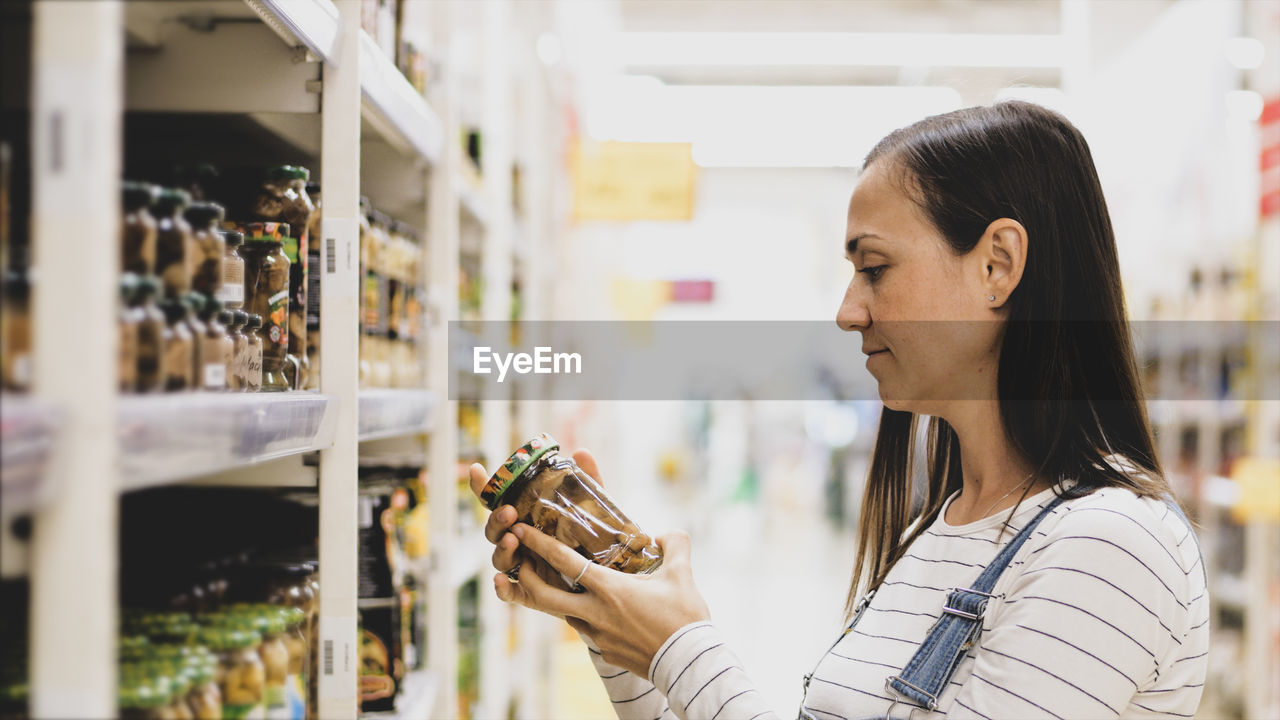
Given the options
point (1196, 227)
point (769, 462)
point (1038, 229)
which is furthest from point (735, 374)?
point (1038, 229)

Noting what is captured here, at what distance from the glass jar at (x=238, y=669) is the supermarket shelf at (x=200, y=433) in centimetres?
18

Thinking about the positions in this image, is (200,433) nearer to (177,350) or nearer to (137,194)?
(177,350)

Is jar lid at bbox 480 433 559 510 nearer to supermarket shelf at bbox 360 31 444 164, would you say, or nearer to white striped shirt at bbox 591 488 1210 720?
white striped shirt at bbox 591 488 1210 720

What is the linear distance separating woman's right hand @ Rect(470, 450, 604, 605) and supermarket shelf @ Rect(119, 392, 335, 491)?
22 cm

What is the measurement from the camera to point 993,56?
5.91m

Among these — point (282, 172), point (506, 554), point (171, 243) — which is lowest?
point (506, 554)

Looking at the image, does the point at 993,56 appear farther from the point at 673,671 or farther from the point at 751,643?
the point at 673,671

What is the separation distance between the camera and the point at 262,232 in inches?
46.8

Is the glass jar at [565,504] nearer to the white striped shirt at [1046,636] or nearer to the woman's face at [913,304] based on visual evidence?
the white striped shirt at [1046,636]

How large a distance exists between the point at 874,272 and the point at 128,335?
0.85 meters

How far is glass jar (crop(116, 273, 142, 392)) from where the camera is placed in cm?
69

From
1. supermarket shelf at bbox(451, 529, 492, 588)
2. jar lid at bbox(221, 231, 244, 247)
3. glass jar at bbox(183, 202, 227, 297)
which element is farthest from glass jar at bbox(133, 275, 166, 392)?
supermarket shelf at bbox(451, 529, 492, 588)

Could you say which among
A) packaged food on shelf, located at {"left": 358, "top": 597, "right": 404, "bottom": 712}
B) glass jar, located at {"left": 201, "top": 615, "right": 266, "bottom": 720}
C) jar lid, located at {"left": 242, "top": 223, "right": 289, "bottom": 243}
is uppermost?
jar lid, located at {"left": 242, "top": 223, "right": 289, "bottom": 243}

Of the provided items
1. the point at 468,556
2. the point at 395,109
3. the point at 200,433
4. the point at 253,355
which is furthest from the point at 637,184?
the point at 200,433
